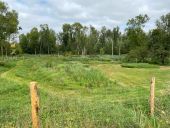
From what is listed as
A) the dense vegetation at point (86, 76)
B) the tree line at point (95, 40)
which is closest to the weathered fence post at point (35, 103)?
the dense vegetation at point (86, 76)

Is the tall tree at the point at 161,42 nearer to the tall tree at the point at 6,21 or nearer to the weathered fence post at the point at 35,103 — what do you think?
the tall tree at the point at 6,21

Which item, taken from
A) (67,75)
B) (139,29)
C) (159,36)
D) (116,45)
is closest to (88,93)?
(67,75)

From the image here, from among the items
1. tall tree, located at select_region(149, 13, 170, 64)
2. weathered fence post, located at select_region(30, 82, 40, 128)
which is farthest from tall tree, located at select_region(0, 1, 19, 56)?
weathered fence post, located at select_region(30, 82, 40, 128)

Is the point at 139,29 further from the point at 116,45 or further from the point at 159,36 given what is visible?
the point at 116,45

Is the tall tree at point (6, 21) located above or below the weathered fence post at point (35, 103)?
above

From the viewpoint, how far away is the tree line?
5638cm

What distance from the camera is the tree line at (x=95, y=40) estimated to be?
56375mm

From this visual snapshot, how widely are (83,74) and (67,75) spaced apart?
4.85 feet

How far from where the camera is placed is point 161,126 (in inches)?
322

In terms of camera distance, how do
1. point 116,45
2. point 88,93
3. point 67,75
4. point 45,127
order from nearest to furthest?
point 45,127
point 88,93
point 67,75
point 116,45

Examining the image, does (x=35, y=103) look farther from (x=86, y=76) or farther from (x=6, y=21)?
(x=6, y=21)

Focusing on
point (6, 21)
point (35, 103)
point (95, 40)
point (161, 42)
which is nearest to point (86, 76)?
point (35, 103)

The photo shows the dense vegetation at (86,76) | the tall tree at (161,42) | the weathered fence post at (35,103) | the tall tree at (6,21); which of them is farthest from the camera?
the tall tree at (161,42)

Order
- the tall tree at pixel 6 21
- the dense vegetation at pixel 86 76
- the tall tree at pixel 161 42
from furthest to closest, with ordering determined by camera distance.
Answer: the tall tree at pixel 161 42, the tall tree at pixel 6 21, the dense vegetation at pixel 86 76
